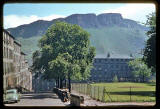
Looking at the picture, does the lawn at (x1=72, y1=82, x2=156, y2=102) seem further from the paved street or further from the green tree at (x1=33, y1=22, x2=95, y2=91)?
the paved street

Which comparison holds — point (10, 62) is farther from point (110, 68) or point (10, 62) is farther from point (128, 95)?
point (110, 68)

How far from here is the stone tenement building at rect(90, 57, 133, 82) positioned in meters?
182

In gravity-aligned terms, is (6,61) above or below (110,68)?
above

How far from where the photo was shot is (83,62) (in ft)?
162

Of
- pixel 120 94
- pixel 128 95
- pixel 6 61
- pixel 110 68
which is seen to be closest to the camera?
pixel 128 95

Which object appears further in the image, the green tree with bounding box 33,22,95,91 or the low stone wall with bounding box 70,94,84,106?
the green tree with bounding box 33,22,95,91

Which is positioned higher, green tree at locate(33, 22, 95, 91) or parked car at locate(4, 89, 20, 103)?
green tree at locate(33, 22, 95, 91)

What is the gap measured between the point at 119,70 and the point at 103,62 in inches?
466

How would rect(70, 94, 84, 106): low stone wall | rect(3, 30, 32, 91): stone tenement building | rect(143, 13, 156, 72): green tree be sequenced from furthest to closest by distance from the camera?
1. rect(3, 30, 32, 91): stone tenement building
2. rect(143, 13, 156, 72): green tree
3. rect(70, 94, 84, 106): low stone wall

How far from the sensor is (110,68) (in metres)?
187

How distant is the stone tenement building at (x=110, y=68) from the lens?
182250 millimetres

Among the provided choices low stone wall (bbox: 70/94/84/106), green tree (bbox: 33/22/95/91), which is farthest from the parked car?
green tree (bbox: 33/22/95/91)

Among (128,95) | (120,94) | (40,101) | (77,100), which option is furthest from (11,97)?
(120,94)

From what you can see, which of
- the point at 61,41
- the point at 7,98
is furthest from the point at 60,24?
the point at 7,98
